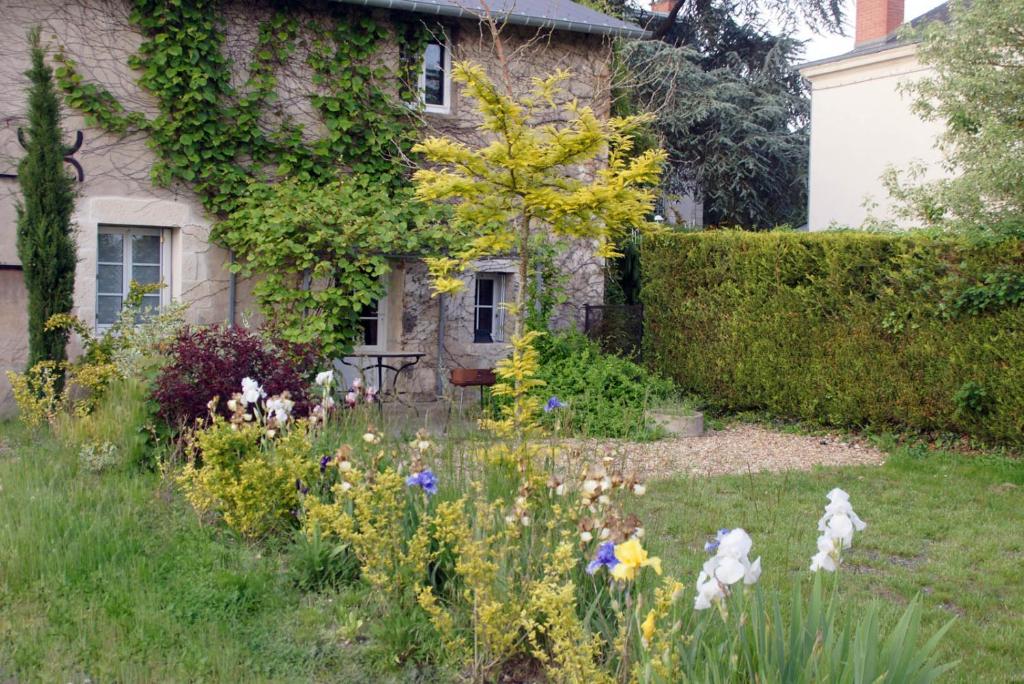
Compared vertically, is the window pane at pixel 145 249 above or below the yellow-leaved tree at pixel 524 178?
below

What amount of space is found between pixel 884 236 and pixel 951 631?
631 centimetres

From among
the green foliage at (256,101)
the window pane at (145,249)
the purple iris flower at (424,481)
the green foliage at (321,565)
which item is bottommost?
the green foliage at (321,565)

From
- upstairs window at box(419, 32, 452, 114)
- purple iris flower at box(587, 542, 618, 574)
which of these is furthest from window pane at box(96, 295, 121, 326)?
purple iris flower at box(587, 542, 618, 574)

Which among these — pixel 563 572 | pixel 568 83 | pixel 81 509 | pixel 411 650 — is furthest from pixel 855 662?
pixel 568 83

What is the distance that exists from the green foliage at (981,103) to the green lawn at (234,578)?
311 cm

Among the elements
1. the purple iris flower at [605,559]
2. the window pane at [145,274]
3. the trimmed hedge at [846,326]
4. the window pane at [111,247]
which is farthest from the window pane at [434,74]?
the purple iris flower at [605,559]

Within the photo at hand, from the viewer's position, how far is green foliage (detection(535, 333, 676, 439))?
33.5ft

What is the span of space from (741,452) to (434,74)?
6037 millimetres

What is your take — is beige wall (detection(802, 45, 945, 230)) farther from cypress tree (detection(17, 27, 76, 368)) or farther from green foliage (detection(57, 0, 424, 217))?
cypress tree (detection(17, 27, 76, 368))

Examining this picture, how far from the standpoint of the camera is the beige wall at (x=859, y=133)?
1903 centimetres

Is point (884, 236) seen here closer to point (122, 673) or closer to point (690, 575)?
point (690, 575)

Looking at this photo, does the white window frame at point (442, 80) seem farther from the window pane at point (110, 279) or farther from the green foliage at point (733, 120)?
the green foliage at point (733, 120)

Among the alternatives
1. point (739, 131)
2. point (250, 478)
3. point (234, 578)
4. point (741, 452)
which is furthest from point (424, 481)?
point (739, 131)

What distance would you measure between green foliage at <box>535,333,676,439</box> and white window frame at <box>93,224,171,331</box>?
13.7 feet
